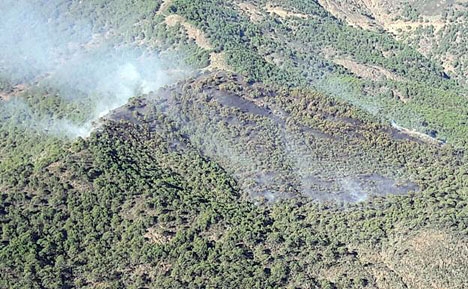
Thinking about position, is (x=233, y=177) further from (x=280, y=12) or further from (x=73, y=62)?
(x=280, y=12)

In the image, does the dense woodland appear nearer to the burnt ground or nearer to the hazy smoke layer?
the burnt ground

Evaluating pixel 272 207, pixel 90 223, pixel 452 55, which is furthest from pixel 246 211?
pixel 452 55

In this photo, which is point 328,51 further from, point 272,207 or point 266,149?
point 272,207

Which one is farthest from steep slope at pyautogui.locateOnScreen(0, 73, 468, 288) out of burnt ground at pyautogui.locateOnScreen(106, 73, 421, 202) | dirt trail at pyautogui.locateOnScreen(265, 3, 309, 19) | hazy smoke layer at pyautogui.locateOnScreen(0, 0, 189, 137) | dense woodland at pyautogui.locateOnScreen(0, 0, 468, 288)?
dirt trail at pyautogui.locateOnScreen(265, 3, 309, 19)

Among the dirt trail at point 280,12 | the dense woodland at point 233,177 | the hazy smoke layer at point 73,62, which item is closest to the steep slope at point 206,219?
the dense woodland at point 233,177

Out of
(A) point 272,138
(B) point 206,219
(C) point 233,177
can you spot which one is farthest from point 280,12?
(B) point 206,219

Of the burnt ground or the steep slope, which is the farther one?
the burnt ground
